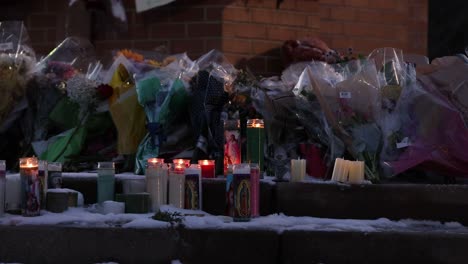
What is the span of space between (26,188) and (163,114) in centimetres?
132

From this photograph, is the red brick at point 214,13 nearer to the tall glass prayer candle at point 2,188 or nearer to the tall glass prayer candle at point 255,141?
the tall glass prayer candle at point 255,141

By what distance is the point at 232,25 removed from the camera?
306 inches

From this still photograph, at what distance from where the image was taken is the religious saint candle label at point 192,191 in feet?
16.9

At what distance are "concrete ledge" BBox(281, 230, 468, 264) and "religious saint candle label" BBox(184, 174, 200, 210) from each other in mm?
784

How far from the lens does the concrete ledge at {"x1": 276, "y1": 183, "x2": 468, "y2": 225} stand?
5.09 m

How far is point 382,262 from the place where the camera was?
4617 mm

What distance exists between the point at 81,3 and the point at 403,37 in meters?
3.77

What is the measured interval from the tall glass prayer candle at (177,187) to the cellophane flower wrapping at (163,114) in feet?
2.17

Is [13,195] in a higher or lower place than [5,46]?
lower

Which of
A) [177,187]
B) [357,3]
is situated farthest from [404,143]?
[357,3]

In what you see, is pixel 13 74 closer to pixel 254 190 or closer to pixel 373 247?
pixel 254 190

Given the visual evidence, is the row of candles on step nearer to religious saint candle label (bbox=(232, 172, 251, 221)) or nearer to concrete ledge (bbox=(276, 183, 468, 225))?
religious saint candle label (bbox=(232, 172, 251, 221))

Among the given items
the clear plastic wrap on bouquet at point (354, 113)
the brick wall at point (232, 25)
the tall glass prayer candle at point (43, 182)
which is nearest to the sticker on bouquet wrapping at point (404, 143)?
the clear plastic wrap on bouquet at point (354, 113)

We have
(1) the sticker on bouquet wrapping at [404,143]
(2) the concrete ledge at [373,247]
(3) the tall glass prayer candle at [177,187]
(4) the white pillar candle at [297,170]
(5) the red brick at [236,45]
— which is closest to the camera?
(2) the concrete ledge at [373,247]
